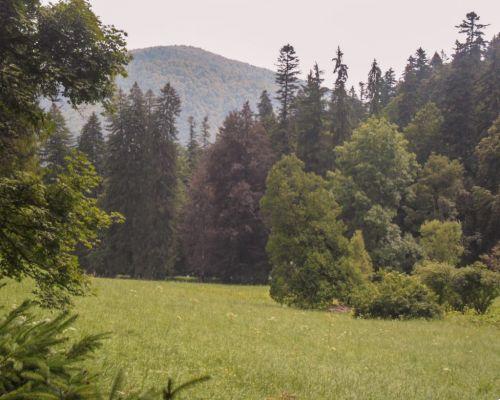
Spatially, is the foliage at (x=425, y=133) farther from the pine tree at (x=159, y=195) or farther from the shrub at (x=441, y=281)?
the shrub at (x=441, y=281)

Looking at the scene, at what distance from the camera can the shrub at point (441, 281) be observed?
89.5 ft

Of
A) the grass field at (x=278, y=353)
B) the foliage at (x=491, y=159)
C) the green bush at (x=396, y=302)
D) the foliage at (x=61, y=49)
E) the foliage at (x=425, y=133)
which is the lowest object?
the green bush at (x=396, y=302)

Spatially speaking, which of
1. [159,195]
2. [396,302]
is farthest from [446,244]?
[159,195]

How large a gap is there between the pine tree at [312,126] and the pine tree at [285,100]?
1370mm

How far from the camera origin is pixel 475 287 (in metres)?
26.8

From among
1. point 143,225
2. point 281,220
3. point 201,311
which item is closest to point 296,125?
point 143,225

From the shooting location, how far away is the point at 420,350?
14.7m

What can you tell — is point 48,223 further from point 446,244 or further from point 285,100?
point 285,100

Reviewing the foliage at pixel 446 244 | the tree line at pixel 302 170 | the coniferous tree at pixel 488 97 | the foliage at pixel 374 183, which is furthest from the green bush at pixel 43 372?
the coniferous tree at pixel 488 97

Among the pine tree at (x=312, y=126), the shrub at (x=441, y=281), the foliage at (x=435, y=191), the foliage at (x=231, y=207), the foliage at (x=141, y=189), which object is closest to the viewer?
the shrub at (x=441, y=281)

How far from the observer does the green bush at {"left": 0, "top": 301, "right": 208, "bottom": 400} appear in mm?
3230

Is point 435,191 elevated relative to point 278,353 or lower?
elevated

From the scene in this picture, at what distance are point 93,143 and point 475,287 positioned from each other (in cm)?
4854

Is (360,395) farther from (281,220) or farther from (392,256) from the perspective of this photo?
(392,256)
